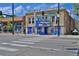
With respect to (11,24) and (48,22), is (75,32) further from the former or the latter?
(11,24)

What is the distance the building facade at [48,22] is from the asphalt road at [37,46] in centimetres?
9

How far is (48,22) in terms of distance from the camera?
2.93 meters

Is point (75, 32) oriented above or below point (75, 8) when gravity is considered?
below

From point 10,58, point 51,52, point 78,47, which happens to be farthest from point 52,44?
point 10,58

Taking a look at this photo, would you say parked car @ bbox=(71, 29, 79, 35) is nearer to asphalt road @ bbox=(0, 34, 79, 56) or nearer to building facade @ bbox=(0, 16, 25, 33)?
asphalt road @ bbox=(0, 34, 79, 56)

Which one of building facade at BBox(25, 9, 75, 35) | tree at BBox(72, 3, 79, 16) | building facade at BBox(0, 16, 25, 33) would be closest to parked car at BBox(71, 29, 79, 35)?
building facade at BBox(25, 9, 75, 35)

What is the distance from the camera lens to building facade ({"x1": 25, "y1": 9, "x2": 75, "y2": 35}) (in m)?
2.89

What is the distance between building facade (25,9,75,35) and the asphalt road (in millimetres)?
93

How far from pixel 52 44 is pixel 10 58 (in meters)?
0.52

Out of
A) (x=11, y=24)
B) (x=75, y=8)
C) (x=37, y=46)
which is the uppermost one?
(x=75, y=8)

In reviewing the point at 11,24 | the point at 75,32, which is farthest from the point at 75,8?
the point at 11,24

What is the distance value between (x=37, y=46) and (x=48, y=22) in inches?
12.4

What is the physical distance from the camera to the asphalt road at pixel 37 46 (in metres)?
2.89

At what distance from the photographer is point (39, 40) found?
9.83 feet
